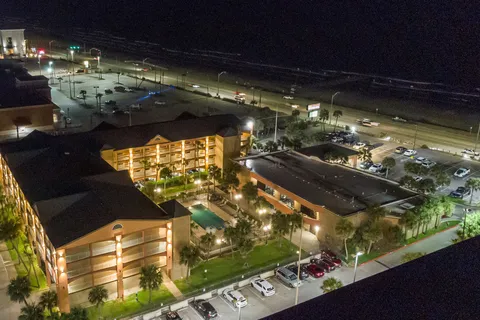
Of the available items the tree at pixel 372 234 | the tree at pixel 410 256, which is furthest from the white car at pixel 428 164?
the tree at pixel 372 234

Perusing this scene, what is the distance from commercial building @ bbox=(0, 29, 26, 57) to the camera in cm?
10225

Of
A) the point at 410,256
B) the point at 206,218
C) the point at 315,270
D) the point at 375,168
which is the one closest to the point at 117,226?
the point at 206,218

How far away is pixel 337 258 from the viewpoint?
31.2 metres

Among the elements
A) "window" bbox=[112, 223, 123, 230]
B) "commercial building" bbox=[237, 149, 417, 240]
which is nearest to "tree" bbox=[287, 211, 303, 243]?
"commercial building" bbox=[237, 149, 417, 240]

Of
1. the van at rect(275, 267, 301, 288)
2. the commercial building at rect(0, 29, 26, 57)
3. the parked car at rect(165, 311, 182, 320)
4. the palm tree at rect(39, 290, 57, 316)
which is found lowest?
the parked car at rect(165, 311, 182, 320)

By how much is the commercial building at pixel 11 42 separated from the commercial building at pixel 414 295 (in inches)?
4404

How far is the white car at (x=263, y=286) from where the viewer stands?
27.5 m

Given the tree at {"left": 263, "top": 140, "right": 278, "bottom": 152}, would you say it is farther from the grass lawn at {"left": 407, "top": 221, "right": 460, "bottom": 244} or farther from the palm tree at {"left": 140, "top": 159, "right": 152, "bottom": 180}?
the grass lawn at {"left": 407, "top": 221, "right": 460, "bottom": 244}

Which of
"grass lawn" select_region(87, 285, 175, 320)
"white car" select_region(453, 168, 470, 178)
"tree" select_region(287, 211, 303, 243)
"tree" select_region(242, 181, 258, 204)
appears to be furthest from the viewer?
"white car" select_region(453, 168, 470, 178)

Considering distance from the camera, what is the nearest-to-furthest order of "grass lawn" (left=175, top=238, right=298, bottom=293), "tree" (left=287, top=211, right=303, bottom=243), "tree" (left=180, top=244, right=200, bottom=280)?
"tree" (left=180, top=244, right=200, bottom=280)
"grass lawn" (left=175, top=238, right=298, bottom=293)
"tree" (left=287, top=211, right=303, bottom=243)

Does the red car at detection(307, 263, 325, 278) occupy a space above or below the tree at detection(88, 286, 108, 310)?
below

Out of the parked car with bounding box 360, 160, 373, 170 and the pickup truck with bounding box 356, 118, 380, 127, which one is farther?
the pickup truck with bounding box 356, 118, 380, 127

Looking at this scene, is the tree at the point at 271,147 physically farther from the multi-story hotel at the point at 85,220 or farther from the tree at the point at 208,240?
the tree at the point at 208,240

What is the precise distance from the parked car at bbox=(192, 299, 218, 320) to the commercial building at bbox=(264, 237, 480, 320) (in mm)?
20113
